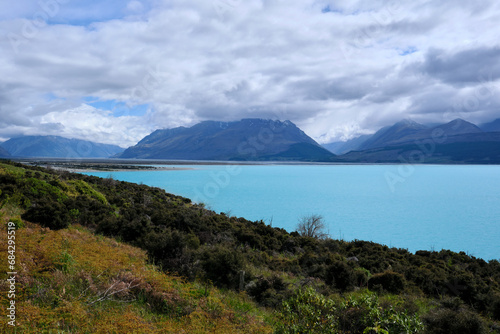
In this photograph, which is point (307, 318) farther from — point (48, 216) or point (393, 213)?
point (393, 213)

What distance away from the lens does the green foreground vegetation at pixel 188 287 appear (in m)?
5.92

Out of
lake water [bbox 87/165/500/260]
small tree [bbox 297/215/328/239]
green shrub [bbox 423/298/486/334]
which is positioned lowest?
lake water [bbox 87/165/500/260]

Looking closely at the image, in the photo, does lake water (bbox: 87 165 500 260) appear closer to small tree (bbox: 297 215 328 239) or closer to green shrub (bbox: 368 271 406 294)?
small tree (bbox: 297 215 328 239)

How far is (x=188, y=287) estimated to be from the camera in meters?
8.72

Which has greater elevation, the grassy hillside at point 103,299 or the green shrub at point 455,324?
the grassy hillside at point 103,299

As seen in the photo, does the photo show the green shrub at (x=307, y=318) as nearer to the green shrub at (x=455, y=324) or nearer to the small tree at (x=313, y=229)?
the green shrub at (x=455, y=324)

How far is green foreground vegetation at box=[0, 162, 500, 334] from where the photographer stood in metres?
5.92

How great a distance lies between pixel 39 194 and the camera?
16.4 m

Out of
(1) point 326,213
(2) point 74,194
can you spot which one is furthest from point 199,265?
(1) point 326,213

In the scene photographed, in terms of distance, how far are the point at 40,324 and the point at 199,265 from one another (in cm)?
633

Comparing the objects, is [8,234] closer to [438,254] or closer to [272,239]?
[272,239]

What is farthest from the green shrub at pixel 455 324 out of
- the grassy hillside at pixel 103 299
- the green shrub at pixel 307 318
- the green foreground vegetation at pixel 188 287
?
the grassy hillside at pixel 103 299

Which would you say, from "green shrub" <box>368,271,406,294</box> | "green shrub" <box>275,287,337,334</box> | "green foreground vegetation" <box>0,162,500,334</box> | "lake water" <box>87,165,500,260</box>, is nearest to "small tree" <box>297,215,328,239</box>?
"lake water" <box>87,165,500,260</box>

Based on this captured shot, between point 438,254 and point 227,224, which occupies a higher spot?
point 227,224
